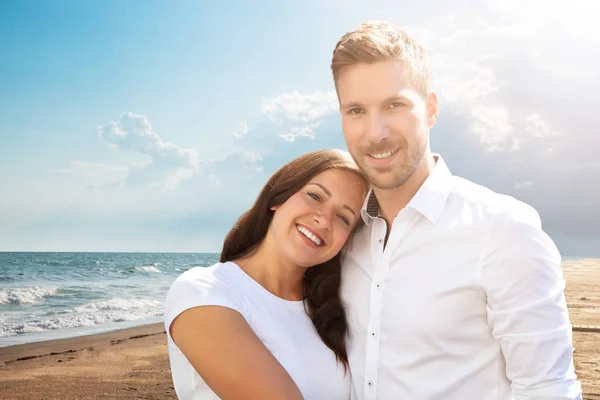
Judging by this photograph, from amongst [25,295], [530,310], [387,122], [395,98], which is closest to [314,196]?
[387,122]

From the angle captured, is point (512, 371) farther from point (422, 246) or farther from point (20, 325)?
point (20, 325)

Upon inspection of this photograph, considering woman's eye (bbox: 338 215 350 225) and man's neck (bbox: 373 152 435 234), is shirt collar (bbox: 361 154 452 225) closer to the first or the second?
man's neck (bbox: 373 152 435 234)

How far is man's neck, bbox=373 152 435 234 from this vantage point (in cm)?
302

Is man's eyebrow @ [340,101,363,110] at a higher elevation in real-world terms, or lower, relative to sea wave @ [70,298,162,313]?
higher

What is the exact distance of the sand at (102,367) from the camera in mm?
8078

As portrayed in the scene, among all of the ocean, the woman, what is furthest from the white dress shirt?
the ocean

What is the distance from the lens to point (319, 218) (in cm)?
311

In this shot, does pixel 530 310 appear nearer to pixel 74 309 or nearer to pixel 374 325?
pixel 374 325

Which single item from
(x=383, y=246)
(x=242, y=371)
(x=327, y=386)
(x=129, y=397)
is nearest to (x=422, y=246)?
(x=383, y=246)

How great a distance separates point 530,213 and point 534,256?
0.27 meters

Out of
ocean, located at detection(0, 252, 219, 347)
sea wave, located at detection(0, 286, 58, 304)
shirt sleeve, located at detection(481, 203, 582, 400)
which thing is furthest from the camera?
sea wave, located at detection(0, 286, 58, 304)

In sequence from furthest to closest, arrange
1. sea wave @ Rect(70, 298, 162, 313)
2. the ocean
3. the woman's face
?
A: sea wave @ Rect(70, 298, 162, 313), the ocean, the woman's face

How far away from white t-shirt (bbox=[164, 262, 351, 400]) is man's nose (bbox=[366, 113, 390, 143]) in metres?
1.02

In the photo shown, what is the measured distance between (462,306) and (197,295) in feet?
4.13
